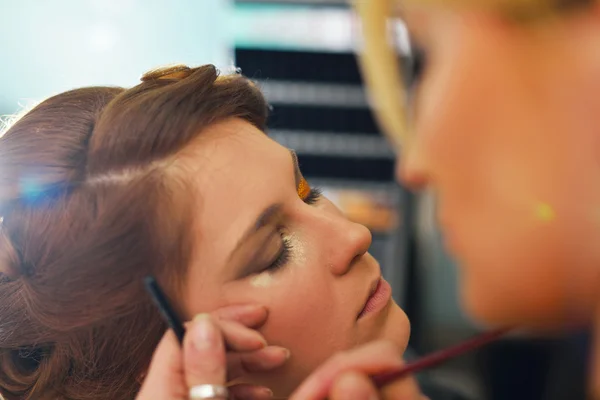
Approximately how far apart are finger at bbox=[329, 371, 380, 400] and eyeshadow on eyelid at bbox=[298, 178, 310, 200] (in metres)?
0.19

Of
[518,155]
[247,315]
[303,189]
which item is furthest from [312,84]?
[518,155]

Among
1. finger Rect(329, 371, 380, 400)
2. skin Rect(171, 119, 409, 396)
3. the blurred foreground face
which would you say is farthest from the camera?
skin Rect(171, 119, 409, 396)

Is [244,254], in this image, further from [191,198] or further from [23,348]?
[23,348]

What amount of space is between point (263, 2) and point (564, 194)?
0.38 metres

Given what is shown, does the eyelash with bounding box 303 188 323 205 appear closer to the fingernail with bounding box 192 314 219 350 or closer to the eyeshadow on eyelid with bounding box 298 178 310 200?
the eyeshadow on eyelid with bounding box 298 178 310 200

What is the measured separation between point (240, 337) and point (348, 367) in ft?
0.30

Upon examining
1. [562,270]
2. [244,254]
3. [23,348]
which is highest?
[562,270]

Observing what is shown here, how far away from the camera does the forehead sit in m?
0.48

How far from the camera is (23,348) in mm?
556

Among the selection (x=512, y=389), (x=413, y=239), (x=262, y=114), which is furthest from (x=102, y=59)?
(x=512, y=389)

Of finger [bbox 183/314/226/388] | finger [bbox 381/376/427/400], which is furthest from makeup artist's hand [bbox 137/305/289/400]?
finger [bbox 381/376/427/400]

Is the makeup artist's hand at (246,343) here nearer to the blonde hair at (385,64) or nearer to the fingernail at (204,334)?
the fingernail at (204,334)

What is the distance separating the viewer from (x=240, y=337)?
0.44 meters

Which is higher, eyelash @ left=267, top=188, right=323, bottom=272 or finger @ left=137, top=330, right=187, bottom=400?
eyelash @ left=267, top=188, right=323, bottom=272
